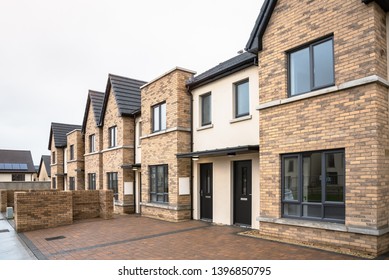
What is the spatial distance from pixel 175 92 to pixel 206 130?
7.25ft

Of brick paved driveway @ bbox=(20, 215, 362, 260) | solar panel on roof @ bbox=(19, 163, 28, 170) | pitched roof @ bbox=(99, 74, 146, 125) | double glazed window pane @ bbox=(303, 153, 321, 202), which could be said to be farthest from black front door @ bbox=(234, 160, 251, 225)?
solar panel on roof @ bbox=(19, 163, 28, 170)

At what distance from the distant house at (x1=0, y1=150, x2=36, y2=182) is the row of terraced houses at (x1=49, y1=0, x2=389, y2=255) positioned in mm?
42480

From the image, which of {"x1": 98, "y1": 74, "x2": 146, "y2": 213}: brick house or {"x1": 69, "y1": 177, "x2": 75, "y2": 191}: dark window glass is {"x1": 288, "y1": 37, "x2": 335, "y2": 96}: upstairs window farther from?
{"x1": 69, "y1": 177, "x2": 75, "y2": 191}: dark window glass

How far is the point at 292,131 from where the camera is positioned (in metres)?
8.34

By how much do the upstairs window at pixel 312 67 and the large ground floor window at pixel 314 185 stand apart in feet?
5.94

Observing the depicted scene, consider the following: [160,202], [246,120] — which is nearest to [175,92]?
[246,120]

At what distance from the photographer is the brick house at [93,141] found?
2039cm

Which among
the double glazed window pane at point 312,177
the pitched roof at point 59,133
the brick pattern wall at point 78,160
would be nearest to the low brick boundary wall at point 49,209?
the double glazed window pane at point 312,177

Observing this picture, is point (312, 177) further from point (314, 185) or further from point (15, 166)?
point (15, 166)

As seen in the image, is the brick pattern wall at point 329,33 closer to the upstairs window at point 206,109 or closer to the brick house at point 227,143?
the brick house at point 227,143

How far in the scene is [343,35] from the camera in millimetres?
7371

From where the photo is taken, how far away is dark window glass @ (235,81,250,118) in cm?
1087

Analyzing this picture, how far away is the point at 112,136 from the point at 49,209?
746 cm

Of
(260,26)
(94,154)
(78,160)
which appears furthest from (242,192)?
(78,160)
